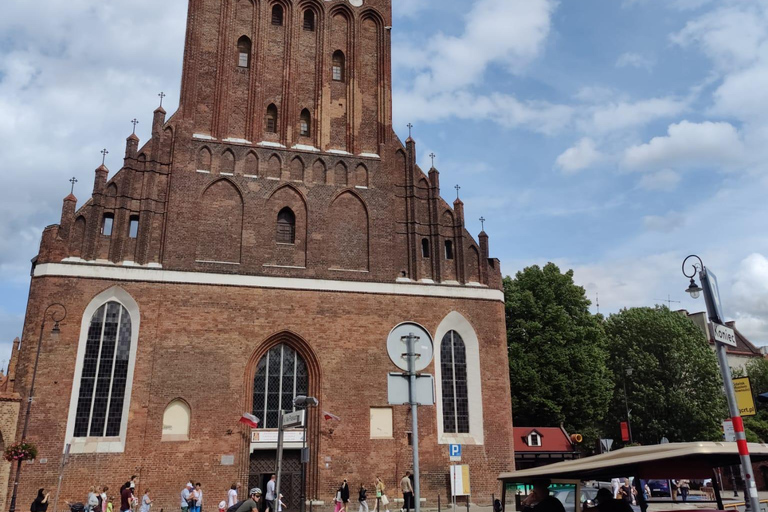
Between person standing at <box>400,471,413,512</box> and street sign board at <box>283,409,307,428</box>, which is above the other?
street sign board at <box>283,409,307,428</box>

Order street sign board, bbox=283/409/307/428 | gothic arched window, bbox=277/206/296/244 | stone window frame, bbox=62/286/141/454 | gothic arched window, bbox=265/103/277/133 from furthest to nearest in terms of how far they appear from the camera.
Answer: gothic arched window, bbox=265/103/277/133
gothic arched window, bbox=277/206/296/244
stone window frame, bbox=62/286/141/454
street sign board, bbox=283/409/307/428

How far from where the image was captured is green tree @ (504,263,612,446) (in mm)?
35781

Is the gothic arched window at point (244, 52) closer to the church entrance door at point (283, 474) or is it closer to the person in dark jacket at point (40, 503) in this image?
the church entrance door at point (283, 474)

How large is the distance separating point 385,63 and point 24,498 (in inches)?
875

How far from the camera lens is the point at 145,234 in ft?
78.1

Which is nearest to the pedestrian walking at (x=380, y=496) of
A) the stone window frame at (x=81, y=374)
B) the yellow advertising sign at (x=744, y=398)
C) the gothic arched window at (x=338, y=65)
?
the stone window frame at (x=81, y=374)

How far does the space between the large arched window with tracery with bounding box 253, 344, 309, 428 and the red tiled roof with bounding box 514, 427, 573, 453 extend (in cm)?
1205

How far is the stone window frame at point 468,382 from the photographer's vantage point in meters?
24.7

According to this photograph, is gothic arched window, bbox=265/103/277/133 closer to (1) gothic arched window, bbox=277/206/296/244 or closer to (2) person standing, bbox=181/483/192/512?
(1) gothic arched window, bbox=277/206/296/244

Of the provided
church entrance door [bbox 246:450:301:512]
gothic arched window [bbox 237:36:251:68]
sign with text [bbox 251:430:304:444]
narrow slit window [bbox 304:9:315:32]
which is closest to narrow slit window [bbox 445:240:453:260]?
sign with text [bbox 251:430:304:444]

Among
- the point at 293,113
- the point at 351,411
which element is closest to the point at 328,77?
the point at 293,113

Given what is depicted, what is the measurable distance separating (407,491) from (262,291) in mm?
9118

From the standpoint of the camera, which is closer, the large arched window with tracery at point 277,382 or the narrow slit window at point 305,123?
the large arched window with tracery at point 277,382

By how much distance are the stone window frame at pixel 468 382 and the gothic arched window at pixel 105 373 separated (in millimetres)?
11715
